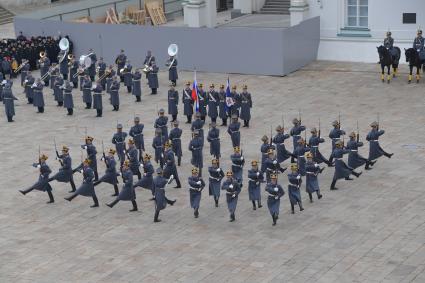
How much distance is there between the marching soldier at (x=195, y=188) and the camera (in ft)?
85.9

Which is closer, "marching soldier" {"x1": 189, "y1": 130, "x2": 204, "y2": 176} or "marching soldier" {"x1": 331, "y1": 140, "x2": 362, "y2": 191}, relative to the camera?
"marching soldier" {"x1": 331, "y1": 140, "x2": 362, "y2": 191}

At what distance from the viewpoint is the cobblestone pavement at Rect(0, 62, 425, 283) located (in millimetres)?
23073

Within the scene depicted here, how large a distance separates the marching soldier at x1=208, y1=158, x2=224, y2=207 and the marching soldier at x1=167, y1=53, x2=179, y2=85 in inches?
533

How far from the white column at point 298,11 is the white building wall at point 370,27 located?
42 centimetres

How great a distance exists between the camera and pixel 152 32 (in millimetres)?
43469

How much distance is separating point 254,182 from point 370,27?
18004 mm

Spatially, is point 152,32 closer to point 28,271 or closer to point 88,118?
point 88,118

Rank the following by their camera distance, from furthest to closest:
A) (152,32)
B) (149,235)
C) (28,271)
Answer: (152,32) < (149,235) < (28,271)

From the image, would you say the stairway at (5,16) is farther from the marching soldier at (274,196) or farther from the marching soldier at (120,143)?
the marching soldier at (274,196)

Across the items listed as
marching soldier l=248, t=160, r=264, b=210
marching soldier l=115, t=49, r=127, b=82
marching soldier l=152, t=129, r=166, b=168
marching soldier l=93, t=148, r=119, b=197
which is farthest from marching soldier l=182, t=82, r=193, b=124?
marching soldier l=248, t=160, r=264, b=210

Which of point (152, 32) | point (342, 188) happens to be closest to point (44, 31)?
point (152, 32)

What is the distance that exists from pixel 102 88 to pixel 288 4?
13.8m

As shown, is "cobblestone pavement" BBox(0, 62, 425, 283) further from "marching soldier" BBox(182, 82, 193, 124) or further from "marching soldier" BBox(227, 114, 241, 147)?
"marching soldier" BBox(227, 114, 241, 147)

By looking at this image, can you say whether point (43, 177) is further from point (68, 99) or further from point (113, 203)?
point (68, 99)
